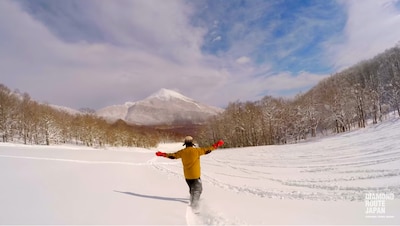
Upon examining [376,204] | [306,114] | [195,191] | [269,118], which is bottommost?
[376,204]

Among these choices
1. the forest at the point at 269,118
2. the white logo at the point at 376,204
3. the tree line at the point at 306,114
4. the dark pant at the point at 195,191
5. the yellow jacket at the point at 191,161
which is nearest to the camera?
the white logo at the point at 376,204

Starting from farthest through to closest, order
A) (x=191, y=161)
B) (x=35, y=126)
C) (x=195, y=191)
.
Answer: (x=35, y=126) < (x=191, y=161) < (x=195, y=191)

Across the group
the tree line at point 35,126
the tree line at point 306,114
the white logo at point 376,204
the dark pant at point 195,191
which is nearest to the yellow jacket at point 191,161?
the dark pant at point 195,191

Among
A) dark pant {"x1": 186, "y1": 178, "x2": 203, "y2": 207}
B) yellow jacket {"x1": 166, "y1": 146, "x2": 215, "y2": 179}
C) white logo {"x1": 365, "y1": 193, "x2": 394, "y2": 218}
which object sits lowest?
white logo {"x1": 365, "y1": 193, "x2": 394, "y2": 218}

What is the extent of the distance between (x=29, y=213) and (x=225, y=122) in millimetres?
78125

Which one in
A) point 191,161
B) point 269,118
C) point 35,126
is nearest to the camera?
point 191,161

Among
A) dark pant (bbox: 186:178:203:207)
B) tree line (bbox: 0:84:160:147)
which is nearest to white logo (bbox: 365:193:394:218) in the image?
dark pant (bbox: 186:178:203:207)

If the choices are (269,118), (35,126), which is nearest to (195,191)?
(269,118)

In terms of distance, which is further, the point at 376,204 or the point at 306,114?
the point at 306,114

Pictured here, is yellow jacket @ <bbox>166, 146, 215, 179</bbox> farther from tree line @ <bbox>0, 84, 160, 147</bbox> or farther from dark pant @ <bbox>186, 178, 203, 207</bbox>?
tree line @ <bbox>0, 84, 160, 147</bbox>

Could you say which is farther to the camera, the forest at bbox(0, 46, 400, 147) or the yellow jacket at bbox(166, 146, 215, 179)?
the forest at bbox(0, 46, 400, 147)

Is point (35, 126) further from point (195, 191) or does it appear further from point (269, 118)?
point (195, 191)

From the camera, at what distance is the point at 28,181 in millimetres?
9477

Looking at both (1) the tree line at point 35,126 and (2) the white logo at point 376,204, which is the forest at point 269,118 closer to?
(1) the tree line at point 35,126
